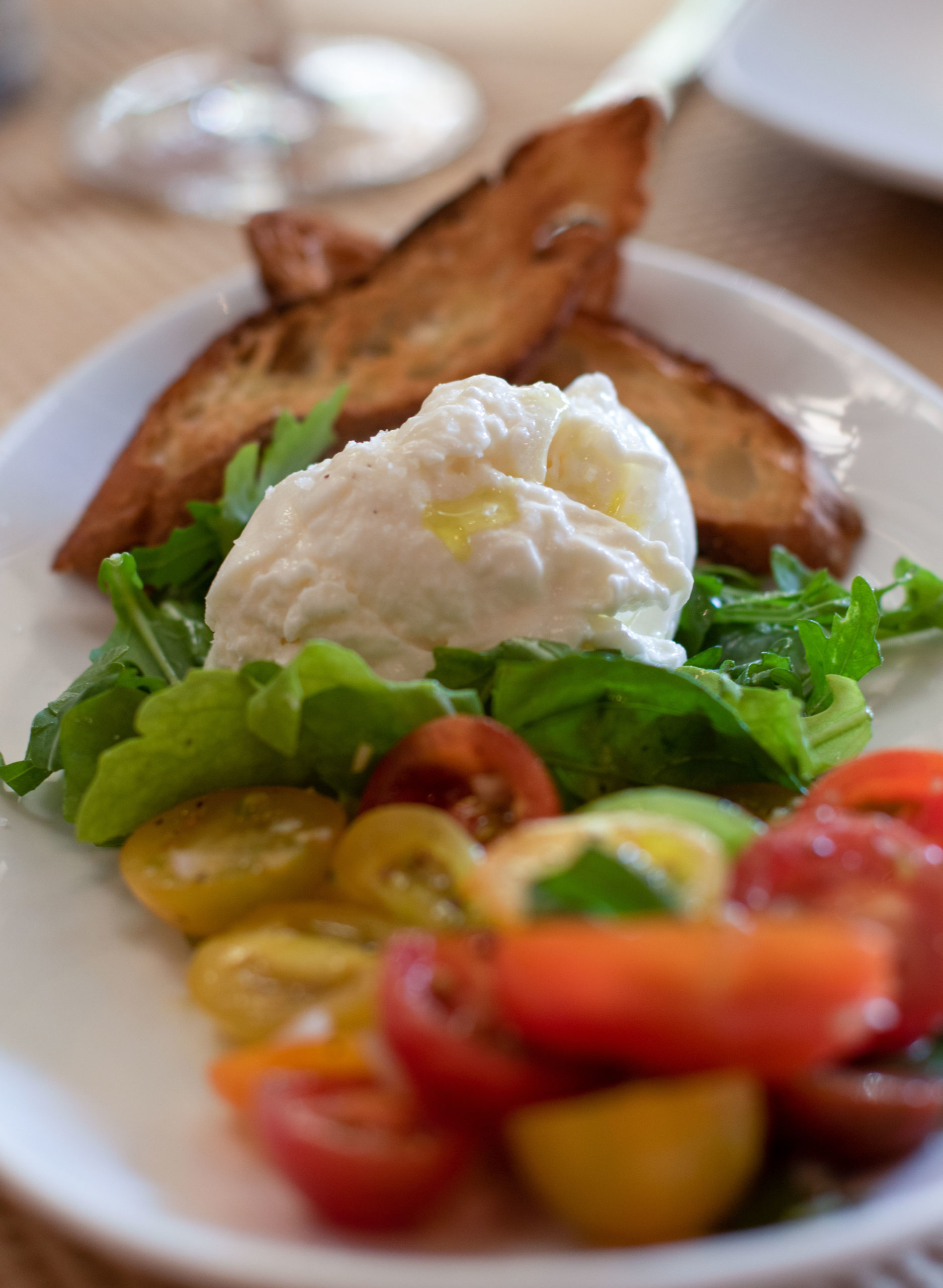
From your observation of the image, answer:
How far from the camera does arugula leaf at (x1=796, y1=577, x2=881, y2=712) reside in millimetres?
1692

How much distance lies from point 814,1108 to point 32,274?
287cm

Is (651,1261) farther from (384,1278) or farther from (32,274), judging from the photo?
(32,274)

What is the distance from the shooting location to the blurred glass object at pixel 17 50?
150 inches

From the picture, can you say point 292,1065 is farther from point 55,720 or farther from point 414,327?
point 414,327

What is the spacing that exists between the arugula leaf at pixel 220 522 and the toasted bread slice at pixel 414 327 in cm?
11

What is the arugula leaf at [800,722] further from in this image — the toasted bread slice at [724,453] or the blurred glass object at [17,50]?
the blurred glass object at [17,50]

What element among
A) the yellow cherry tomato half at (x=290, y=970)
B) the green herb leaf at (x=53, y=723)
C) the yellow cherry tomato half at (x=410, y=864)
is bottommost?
the green herb leaf at (x=53, y=723)

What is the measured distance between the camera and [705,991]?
94cm

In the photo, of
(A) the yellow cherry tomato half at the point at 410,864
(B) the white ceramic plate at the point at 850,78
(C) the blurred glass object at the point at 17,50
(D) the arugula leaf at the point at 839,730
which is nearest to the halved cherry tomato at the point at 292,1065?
(A) the yellow cherry tomato half at the point at 410,864

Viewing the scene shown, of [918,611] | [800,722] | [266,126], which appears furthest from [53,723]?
[266,126]

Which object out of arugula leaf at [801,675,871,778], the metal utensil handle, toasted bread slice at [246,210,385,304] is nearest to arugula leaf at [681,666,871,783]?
arugula leaf at [801,675,871,778]

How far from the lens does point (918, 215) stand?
3.13 meters

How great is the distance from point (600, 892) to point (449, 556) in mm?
645

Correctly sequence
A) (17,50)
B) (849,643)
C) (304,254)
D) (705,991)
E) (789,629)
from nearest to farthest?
(705,991)
(849,643)
(789,629)
(304,254)
(17,50)
